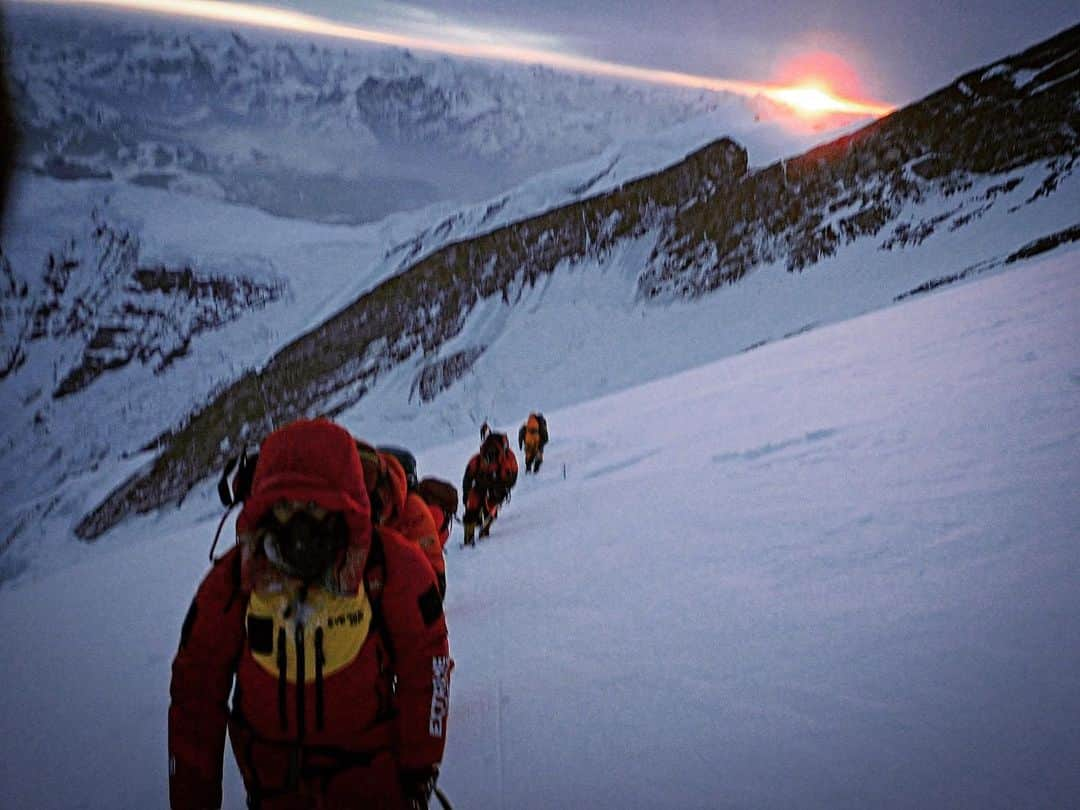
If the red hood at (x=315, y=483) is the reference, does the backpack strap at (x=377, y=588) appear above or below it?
below

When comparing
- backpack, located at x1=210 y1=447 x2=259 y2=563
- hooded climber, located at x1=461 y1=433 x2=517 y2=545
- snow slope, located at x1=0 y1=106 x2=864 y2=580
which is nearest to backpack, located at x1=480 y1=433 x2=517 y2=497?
hooded climber, located at x1=461 y1=433 x2=517 y2=545

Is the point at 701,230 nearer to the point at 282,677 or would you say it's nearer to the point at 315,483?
the point at 315,483

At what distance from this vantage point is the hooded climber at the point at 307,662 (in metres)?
1.91

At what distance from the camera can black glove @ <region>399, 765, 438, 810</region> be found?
1.94 meters

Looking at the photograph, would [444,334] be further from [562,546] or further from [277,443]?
[277,443]

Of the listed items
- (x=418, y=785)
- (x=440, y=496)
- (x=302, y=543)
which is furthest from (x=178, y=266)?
(x=418, y=785)

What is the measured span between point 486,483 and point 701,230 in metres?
35.6

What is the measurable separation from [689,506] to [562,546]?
112cm

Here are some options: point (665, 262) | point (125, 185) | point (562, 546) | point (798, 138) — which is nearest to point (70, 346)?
point (125, 185)

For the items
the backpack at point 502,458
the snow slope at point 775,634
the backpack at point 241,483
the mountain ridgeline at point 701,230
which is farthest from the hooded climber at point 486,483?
the mountain ridgeline at point 701,230

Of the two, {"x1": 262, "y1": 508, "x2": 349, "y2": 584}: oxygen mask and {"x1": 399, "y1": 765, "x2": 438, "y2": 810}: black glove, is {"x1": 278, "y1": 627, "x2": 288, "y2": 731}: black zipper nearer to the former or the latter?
{"x1": 262, "y1": 508, "x2": 349, "y2": 584}: oxygen mask

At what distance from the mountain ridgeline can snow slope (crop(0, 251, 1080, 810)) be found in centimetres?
1897

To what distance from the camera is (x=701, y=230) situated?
126 ft

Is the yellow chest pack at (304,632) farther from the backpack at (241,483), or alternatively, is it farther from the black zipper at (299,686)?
the backpack at (241,483)
